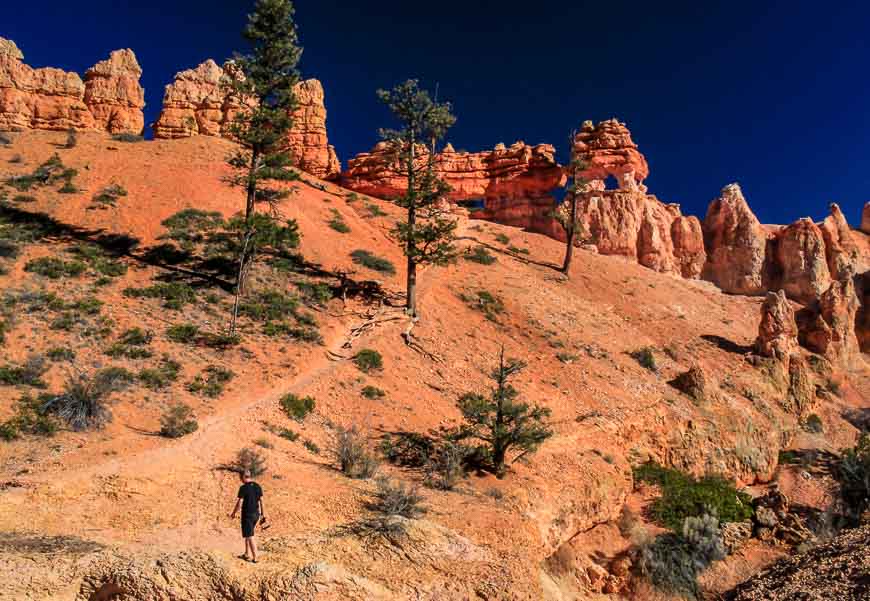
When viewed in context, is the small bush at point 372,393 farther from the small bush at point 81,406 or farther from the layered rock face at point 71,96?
the layered rock face at point 71,96

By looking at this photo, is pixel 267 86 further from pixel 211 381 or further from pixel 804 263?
pixel 804 263

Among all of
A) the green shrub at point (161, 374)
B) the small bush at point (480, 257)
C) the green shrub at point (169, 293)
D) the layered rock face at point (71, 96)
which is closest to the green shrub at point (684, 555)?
the green shrub at point (161, 374)

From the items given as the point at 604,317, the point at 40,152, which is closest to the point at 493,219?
the point at 604,317

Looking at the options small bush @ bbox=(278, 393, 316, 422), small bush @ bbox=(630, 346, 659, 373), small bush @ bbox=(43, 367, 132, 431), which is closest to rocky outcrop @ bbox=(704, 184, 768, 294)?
small bush @ bbox=(630, 346, 659, 373)

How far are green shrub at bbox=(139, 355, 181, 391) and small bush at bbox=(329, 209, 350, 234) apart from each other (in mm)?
21781

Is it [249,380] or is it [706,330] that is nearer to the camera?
[249,380]

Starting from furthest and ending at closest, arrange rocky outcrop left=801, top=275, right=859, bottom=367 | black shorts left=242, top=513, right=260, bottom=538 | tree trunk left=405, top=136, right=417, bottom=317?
1. rocky outcrop left=801, top=275, right=859, bottom=367
2. tree trunk left=405, top=136, right=417, bottom=317
3. black shorts left=242, top=513, right=260, bottom=538

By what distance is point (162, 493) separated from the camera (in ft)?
36.0

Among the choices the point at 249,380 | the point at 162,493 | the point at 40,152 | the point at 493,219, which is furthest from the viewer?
→ the point at 493,219

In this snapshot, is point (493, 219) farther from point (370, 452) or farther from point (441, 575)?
point (441, 575)

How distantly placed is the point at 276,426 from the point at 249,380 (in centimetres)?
366

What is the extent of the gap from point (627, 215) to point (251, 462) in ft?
150

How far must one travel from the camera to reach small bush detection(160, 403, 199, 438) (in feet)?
47.5

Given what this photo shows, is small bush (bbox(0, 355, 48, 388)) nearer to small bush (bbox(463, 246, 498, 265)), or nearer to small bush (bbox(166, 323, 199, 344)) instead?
small bush (bbox(166, 323, 199, 344))
